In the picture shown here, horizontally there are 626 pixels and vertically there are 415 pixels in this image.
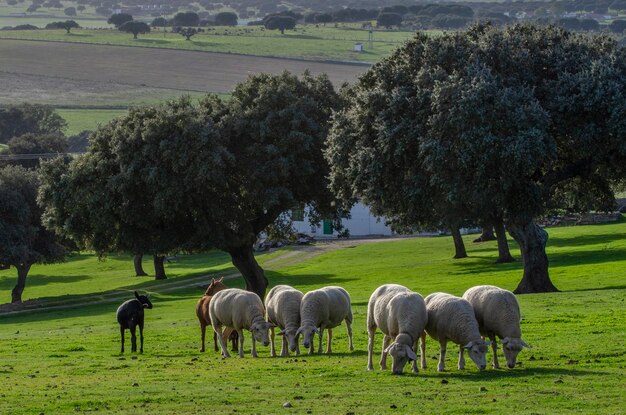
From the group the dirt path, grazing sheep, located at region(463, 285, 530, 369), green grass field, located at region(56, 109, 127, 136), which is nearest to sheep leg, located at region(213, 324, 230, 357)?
grazing sheep, located at region(463, 285, 530, 369)

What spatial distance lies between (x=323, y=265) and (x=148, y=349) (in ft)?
153

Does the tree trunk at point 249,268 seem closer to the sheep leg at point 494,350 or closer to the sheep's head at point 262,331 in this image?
the sheep's head at point 262,331

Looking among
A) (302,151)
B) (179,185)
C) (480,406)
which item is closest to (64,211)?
(179,185)

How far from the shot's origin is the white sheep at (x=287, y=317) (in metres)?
31.5

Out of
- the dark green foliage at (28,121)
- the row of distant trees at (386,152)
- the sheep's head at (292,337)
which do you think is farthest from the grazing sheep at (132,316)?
the dark green foliage at (28,121)

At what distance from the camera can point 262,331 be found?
1243 inches

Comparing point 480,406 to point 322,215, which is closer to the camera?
point 480,406

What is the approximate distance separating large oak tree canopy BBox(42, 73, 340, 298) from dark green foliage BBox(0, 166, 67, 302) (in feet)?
42.4

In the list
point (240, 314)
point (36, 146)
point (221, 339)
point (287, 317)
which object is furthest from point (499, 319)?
point (36, 146)

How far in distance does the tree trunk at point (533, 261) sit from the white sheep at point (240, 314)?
2077 cm

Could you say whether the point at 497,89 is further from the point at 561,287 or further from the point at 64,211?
the point at 64,211

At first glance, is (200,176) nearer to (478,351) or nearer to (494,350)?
(494,350)

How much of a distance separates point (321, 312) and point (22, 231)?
47246 millimetres

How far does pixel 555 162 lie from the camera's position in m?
51.8
